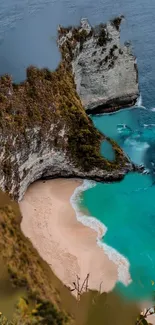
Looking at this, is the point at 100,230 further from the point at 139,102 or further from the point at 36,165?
the point at 139,102

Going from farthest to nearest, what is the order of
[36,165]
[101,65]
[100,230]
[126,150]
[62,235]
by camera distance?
[101,65] → [126,150] → [36,165] → [100,230] → [62,235]

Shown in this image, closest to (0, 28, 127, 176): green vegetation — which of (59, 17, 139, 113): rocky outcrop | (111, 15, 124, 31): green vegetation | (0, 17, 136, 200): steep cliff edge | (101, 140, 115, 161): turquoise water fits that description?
(0, 17, 136, 200): steep cliff edge

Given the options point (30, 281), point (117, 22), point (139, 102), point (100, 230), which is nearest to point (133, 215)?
point (100, 230)

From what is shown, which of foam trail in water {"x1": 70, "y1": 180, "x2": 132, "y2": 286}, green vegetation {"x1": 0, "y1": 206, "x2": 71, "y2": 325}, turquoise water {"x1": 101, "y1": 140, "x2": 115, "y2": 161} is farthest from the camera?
turquoise water {"x1": 101, "y1": 140, "x2": 115, "y2": 161}

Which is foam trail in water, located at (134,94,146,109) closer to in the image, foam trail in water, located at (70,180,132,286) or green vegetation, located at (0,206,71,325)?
foam trail in water, located at (70,180,132,286)

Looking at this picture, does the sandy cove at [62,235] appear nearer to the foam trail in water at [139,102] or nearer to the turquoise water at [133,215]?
the turquoise water at [133,215]

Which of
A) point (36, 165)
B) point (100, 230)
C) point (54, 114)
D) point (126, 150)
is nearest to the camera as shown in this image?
point (100, 230)
